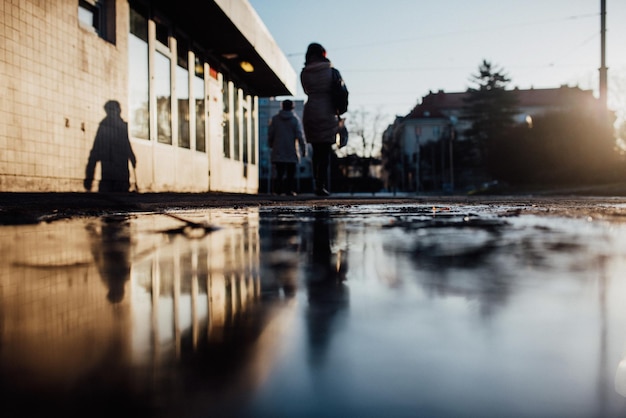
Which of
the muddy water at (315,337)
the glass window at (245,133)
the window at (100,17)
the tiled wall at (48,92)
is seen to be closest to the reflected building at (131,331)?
the muddy water at (315,337)

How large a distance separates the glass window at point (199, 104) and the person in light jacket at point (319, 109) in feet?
19.5

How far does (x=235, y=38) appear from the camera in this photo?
44.6ft

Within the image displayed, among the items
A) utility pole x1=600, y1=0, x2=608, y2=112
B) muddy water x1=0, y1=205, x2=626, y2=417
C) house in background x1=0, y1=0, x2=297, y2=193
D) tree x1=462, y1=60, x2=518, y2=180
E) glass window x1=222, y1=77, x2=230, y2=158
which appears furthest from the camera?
tree x1=462, y1=60, x2=518, y2=180

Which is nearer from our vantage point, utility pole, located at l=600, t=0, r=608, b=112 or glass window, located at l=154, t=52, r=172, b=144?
glass window, located at l=154, t=52, r=172, b=144

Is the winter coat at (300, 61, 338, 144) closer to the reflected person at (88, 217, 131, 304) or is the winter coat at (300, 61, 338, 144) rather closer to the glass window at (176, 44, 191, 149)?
the glass window at (176, 44, 191, 149)

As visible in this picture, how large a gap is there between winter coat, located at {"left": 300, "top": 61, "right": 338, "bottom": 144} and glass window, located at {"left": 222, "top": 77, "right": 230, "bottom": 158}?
837cm

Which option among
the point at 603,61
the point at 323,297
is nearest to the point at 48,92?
the point at 323,297

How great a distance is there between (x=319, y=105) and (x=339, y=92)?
39cm

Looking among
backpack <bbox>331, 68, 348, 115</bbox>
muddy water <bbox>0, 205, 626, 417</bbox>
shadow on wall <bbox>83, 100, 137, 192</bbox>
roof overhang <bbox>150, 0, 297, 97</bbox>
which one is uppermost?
roof overhang <bbox>150, 0, 297, 97</bbox>

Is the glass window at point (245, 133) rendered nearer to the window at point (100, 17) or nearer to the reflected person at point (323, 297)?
the window at point (100, 17)

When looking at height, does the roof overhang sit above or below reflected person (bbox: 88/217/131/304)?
above

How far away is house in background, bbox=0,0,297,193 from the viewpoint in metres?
6.86

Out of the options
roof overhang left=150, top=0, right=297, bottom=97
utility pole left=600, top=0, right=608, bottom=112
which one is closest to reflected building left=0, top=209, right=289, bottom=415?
roof overhang left=150, top=0, right=297, bottom=97

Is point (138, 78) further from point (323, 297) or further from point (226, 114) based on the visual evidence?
point (323, 297)
